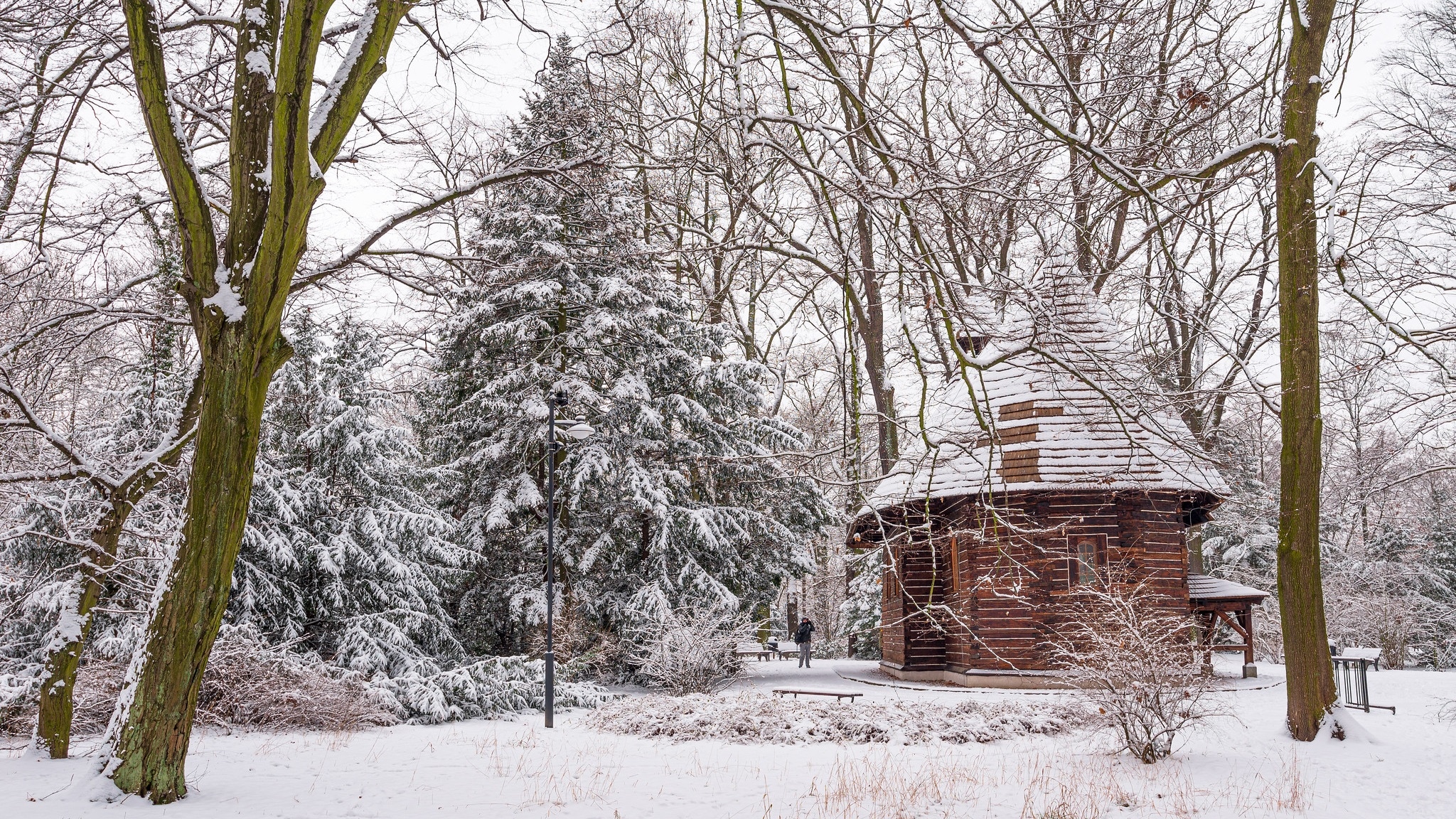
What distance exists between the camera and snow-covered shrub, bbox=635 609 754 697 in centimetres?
1758

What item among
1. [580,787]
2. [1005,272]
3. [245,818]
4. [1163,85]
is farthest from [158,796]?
[1163,85]

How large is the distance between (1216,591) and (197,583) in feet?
68.7

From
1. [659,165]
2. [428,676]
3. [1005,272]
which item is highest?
[659,165]

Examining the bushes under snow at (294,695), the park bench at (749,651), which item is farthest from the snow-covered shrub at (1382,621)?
the bushes under snow at (294,695)

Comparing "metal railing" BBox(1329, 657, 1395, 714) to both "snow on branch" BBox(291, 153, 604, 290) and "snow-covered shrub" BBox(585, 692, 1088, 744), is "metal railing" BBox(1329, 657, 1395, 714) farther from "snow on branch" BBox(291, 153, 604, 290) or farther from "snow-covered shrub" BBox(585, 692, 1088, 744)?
"snow on branch" BBox(291, 153, 604, 290)

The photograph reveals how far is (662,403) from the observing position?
890 inches

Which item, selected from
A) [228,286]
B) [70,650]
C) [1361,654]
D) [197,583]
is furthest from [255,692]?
[1361,654]

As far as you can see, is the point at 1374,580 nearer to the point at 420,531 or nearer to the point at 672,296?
the point at 672,296

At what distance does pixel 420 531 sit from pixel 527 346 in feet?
19.1

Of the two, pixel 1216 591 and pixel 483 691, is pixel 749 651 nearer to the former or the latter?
pixel 483 691

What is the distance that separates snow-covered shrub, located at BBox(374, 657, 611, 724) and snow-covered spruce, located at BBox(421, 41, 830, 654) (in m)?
2.25

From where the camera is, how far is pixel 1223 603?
21.2 metres

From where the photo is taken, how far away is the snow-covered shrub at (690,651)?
57.7 ft

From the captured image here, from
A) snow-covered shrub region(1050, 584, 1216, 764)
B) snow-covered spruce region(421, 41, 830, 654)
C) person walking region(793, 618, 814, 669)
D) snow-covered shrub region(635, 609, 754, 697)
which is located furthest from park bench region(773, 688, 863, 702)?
person walking region(793, 618, 814, 669)
